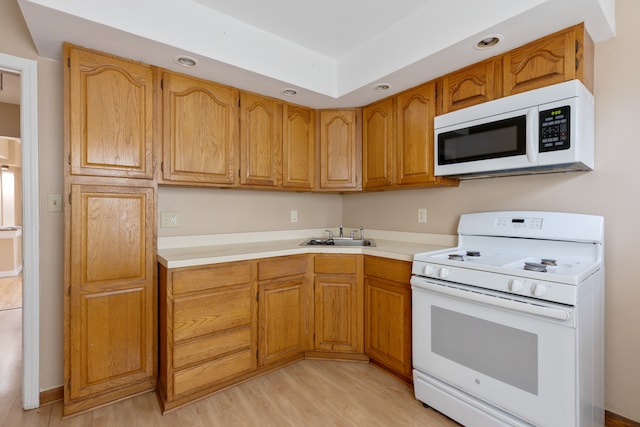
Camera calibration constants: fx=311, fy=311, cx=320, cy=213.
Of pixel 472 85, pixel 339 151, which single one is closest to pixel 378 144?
pixel 339 151

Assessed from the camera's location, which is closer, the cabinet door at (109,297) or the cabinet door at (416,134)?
the cabinet door at (109,297)

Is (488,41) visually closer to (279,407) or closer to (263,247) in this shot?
(263,247)

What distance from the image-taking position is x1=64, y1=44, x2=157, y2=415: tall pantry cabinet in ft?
5.82

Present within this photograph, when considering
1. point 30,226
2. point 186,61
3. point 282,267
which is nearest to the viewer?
point 30,226

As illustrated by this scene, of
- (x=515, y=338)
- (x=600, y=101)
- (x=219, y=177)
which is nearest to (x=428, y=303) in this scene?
(x=515, y=338)

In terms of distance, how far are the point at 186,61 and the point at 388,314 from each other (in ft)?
7.09

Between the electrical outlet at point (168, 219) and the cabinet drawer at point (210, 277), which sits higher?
the electrical outlet at point (168, 219)

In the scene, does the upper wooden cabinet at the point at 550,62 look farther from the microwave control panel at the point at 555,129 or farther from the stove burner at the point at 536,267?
the stove burner at the point at 536,267

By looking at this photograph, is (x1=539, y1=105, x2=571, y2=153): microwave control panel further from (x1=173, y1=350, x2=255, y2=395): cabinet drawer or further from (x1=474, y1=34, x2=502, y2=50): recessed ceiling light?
(x1=173, y1=350, x2=255, y2=395): cabinet drawer

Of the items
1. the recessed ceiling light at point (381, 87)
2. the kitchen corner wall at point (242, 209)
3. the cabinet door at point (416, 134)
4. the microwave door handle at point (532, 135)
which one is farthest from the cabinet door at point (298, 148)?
the microwave door handle at point (532, 135)

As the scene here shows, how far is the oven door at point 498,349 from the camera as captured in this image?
1331mm

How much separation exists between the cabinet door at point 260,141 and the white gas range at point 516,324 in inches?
54.5

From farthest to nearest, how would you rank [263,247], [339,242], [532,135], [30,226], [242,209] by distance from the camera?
[339,242] < [242,209] < [263,247] < [30,226] < [532,135]

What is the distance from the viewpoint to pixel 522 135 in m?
1.74
